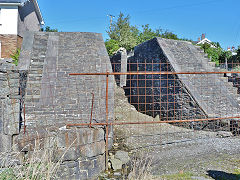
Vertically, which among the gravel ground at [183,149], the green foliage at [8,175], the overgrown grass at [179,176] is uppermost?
the green foliage at [8,175]

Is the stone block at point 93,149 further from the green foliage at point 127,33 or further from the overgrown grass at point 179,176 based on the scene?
the green foliage at point 127,33

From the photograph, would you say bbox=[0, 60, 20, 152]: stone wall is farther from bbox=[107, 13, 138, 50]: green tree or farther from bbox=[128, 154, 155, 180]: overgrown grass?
bbox=[107, 13, 138, 50]: green tree

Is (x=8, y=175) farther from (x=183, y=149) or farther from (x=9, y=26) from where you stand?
(x=9, y=26)

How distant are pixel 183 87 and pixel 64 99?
13.2 feet

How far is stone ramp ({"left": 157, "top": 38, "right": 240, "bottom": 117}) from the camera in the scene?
7730 millimetres

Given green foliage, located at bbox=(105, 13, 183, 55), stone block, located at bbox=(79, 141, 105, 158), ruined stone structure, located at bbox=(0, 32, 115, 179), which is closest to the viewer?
ruined stone structure, located at bbox=(0, 32, 115, 179)

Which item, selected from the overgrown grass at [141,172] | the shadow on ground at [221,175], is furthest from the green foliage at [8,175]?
the shadow on ground at [221,175]

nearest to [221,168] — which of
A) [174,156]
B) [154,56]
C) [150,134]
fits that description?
[174,156]

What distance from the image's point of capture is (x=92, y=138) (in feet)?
15.0

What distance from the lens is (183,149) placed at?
18.8ft

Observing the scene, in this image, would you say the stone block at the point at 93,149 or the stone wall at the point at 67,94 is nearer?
the stone wall at the point at 67,94

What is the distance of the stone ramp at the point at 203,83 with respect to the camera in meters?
7.73

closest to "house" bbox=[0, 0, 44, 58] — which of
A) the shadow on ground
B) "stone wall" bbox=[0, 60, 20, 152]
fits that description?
"stone wall" bbox=[0, 60, 20, 152]

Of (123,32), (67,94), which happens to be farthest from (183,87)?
(123,32)
